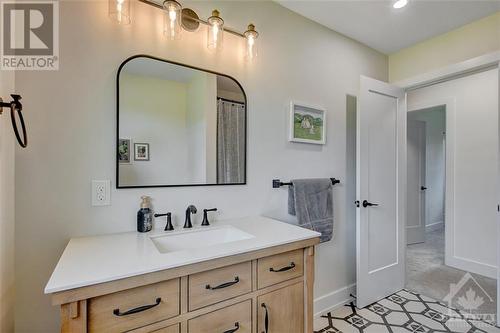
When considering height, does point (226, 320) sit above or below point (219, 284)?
below

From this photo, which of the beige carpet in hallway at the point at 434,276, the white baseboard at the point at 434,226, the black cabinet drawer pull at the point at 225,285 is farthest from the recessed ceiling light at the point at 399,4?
the white baseboard at the point at 434,226

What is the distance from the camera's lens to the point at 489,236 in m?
2.89

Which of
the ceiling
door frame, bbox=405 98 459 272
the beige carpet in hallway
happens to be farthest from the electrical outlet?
door frame, bbox=405 98 459 272

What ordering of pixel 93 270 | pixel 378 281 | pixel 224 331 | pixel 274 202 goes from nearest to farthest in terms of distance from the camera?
pixel 93 270 < pixel 224 331 < pixel 274 202 < pixel 378 281

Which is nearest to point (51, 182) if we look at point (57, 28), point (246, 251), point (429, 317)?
point (57, 28)

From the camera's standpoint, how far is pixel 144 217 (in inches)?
51.6

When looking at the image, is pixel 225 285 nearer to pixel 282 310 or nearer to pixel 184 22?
pixel 282 310

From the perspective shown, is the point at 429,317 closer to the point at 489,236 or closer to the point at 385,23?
the point at 489,236

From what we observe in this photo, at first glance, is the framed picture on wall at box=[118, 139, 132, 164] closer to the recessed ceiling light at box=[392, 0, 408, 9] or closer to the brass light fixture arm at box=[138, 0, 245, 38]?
the brass light fixture arm at box=[138, 0, 245, 38]

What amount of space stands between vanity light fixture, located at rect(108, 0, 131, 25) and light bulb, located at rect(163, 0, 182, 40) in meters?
0.19

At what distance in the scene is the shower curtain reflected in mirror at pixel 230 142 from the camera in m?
1.65

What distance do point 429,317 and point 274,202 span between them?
1.65m

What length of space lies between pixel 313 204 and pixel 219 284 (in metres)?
1.13

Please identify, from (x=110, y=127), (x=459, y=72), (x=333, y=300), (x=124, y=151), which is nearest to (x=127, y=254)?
(x=124, y=151)
